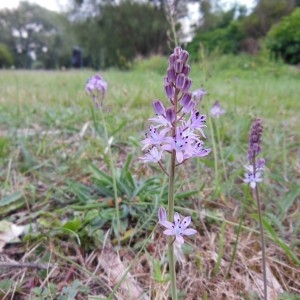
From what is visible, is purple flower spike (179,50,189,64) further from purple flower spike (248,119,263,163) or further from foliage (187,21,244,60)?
foliage (187,21,244,60)

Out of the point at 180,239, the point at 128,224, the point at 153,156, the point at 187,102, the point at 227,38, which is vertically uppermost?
the point at 187,102

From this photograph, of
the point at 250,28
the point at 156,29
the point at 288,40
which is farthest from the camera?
the point at 156,29

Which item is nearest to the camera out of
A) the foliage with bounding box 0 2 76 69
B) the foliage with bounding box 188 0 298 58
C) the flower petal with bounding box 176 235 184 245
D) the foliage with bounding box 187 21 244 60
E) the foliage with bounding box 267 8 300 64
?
the flower petal with bounding box 176 235 184 245

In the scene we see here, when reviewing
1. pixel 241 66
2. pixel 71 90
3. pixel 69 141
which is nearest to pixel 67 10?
pixel 241 66

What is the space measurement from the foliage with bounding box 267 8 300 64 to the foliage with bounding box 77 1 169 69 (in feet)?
29.1

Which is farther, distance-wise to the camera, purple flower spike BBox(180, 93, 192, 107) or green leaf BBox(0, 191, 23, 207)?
green leaf BBox(0, 191, 23, 207)

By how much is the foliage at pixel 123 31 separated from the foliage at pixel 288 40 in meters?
8.88

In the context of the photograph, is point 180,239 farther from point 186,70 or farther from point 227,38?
point 227,38

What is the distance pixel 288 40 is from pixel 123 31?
13.7 meters

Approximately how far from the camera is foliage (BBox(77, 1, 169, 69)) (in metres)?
23.7

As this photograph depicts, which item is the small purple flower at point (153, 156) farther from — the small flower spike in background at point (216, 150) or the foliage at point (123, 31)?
the foliage at point (123, 31)

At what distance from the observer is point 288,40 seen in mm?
15047

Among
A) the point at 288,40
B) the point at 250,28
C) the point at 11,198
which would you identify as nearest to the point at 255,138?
the point at 11,198

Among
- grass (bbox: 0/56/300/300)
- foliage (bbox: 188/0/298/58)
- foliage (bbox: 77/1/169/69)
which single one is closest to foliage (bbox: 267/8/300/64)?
foliage (bbox: 188/0/298/58)
